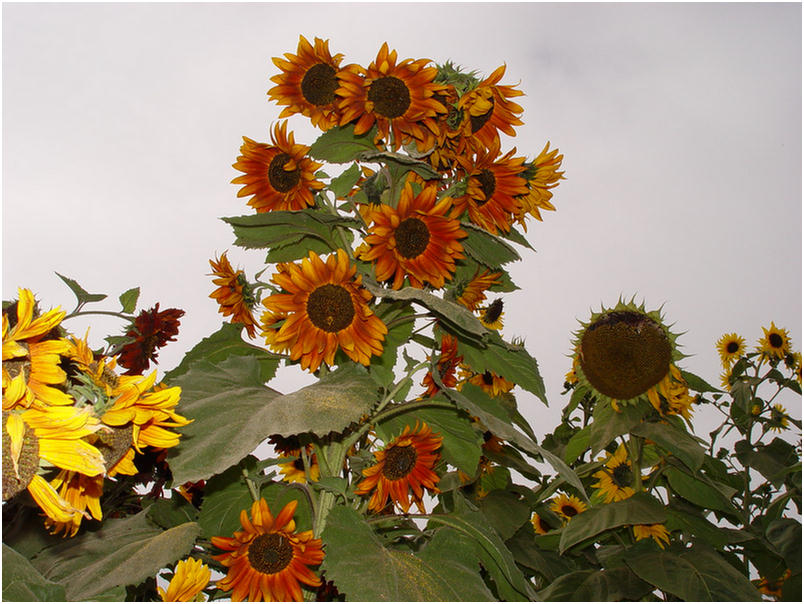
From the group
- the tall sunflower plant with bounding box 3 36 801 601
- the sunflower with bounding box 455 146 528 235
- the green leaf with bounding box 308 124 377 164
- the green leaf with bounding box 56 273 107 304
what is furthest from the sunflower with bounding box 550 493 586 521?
the green leaf with bounding box 56 273 107 304

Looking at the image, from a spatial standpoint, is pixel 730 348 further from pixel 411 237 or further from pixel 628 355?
pixel 411 237

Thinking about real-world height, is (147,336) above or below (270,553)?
above

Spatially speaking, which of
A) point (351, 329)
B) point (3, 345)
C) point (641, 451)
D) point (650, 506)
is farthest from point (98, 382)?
point (641, 451)

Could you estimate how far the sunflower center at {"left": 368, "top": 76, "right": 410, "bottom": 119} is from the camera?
4.56 feet

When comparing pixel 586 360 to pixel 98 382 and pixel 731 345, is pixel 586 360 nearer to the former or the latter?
pixel 98 382

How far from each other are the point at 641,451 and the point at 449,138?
3.68 feet

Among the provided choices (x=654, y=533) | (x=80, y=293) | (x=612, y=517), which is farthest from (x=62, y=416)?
(x=654, y=533)

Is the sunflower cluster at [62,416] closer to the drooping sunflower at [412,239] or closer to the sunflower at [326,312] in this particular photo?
the sunflower at [326,312]

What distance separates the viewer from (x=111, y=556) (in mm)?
1066

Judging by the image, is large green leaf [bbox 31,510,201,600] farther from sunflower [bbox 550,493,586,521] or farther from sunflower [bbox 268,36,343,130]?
sunflower [bbox 550,493,586,521]

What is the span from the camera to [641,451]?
201cm

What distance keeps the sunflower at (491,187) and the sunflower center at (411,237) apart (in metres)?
0.18

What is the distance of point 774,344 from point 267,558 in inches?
142

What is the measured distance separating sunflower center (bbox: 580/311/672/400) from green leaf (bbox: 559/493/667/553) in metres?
0.30
